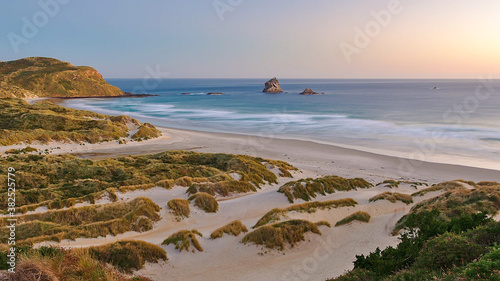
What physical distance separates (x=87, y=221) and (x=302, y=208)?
12036mm

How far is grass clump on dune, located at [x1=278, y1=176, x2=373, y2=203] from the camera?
71.6 feet

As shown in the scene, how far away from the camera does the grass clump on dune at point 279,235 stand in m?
12.9

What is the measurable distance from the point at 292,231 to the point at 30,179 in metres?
19.8

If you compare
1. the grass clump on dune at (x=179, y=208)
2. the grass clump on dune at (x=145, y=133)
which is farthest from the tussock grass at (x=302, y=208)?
the grass clump on dune at (x=145, y=133)

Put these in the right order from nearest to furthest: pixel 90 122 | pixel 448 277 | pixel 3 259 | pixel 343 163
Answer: pixel 448 277 → pixel 3 259 → pixel 343 163 → pixel 90 122

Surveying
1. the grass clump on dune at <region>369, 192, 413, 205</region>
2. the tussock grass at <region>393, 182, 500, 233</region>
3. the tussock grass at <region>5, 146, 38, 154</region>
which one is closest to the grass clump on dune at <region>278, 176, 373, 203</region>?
the grass clump on dune at <region>369, 192, 413, 205</region>

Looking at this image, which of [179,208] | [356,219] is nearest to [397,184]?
[356,219]

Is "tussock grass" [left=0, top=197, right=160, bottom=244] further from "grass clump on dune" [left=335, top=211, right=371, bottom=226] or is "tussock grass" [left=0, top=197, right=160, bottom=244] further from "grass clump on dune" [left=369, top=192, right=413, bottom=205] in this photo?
"grass clump on dune" [left=369, top=192, right=413, bottom=205]

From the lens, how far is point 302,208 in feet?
59.2

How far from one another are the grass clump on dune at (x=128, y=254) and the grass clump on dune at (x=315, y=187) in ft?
38.1

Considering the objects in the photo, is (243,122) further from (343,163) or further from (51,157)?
(51,157)

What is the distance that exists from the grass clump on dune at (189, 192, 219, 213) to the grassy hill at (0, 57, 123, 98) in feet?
391

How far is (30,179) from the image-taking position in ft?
70.8

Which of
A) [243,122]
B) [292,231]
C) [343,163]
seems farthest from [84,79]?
[292,231]
